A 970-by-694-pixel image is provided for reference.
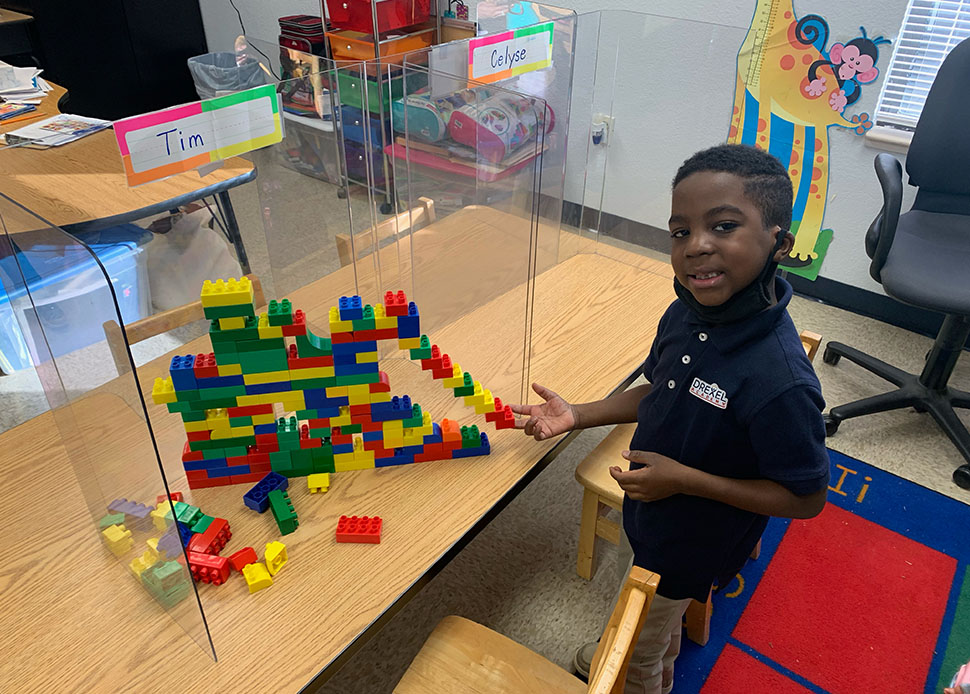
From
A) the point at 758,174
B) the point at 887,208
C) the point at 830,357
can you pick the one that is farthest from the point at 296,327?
the point at 830,357

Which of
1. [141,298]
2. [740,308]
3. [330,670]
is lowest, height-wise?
[141,298]

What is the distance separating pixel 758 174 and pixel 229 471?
2.74 ft

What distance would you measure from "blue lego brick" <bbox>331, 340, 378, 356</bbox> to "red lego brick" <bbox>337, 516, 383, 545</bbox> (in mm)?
224

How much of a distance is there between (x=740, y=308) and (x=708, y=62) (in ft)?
4.18

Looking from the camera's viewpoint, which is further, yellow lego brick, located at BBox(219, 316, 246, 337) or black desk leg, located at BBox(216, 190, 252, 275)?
black desk leg, located at BBox(216, 190, 252, 275)

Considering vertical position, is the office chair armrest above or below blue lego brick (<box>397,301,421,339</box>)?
below

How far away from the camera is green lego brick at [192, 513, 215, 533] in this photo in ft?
3.11

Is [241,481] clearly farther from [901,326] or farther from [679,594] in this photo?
[901,326]

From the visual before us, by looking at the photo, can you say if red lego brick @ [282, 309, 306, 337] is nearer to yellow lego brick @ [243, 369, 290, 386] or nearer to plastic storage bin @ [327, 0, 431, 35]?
yellow lego brick @ [243, 369, 290, 386]

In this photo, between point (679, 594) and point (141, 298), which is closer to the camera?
point (679, 594)

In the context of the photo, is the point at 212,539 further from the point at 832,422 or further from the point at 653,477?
the point at 832,422

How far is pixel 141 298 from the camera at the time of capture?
83.6 inches

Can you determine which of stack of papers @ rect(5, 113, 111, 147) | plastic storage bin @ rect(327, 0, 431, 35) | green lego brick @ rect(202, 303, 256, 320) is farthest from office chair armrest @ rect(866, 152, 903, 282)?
stack of papers @ rect(5, 113, 111, 147)

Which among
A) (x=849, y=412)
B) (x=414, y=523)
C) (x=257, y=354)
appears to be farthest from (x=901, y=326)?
(x=257, y=354)
